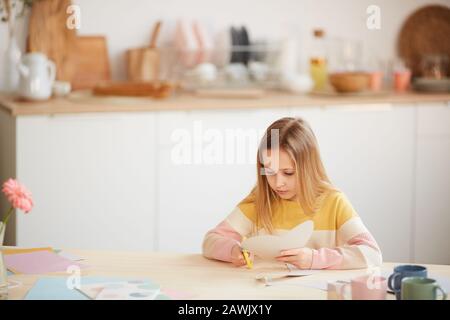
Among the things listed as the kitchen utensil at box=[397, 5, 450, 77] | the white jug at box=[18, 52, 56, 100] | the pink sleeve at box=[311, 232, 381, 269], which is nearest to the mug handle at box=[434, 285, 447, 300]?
the pink sleeve at box=[311, 232, 381, 269]

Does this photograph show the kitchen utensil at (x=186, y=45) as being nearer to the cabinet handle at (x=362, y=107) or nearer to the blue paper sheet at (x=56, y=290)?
the cabinet handle at (x=362, y=107)

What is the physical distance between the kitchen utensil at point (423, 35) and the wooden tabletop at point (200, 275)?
6.98ft

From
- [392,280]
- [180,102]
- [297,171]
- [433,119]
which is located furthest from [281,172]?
[433,119]

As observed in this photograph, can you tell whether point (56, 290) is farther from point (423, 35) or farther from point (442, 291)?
point (423, 35)

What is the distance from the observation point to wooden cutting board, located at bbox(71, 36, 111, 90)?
3457 mm

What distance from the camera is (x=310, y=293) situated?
169 cm

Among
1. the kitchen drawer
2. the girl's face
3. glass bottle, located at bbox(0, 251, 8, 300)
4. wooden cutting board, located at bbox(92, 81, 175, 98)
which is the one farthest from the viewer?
the kitchen drawer

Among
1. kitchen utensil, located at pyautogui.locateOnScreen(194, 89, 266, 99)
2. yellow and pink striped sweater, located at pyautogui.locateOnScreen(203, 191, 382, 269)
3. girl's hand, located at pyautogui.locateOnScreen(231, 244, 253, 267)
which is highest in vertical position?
kitchen utensil, located at pyautogui.locateOnScreen(194, 89, 266, 99)

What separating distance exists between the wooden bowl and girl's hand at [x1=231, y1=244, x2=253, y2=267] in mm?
1695

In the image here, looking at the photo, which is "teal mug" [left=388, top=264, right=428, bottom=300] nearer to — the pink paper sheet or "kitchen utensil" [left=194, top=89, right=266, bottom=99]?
the pink paper sheet

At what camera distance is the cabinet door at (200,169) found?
3.19 m

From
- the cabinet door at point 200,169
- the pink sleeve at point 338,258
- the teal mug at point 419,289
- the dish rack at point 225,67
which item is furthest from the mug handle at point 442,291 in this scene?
the dish rack at point 225,67
